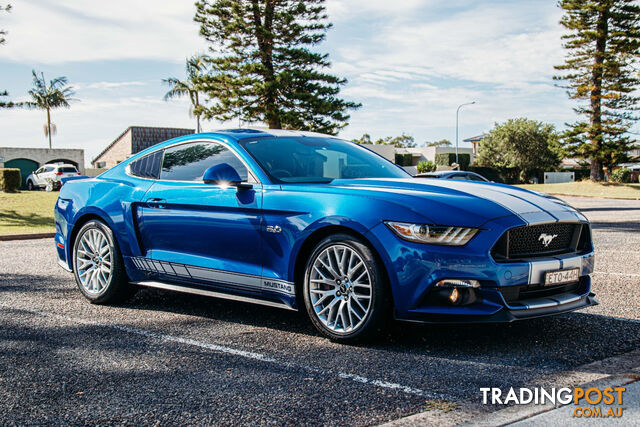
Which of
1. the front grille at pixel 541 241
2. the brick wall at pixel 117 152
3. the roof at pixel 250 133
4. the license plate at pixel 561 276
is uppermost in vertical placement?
the brick wall at pixel 117 152

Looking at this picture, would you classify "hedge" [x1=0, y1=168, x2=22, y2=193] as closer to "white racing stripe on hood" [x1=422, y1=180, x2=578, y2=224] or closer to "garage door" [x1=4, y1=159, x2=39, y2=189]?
"garage door" [x1=4, y1=159, x2=39, y2=189]

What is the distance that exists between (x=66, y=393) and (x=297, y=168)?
2.51 metres

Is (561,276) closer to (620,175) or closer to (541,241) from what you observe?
(541,241)

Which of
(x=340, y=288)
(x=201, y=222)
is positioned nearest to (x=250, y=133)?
(x=201, y=222)

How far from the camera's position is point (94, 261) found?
628 centimetres

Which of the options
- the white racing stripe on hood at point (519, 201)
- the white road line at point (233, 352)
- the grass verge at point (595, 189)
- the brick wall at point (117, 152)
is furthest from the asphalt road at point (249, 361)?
the brick wall at point (117, 152)

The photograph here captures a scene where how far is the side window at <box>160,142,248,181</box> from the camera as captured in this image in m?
5.45

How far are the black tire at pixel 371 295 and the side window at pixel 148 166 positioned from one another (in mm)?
2151

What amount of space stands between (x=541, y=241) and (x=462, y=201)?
0.64m

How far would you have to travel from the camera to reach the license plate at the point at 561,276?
4406mm

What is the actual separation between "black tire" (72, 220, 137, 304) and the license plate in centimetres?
376

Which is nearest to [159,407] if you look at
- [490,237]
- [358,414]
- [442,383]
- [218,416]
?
[218,416]

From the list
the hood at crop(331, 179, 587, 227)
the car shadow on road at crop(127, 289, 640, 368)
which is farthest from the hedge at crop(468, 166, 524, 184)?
the hood at crop(331, 179, 587, 227)

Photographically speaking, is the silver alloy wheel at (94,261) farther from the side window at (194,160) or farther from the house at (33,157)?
the house at (33,157)
